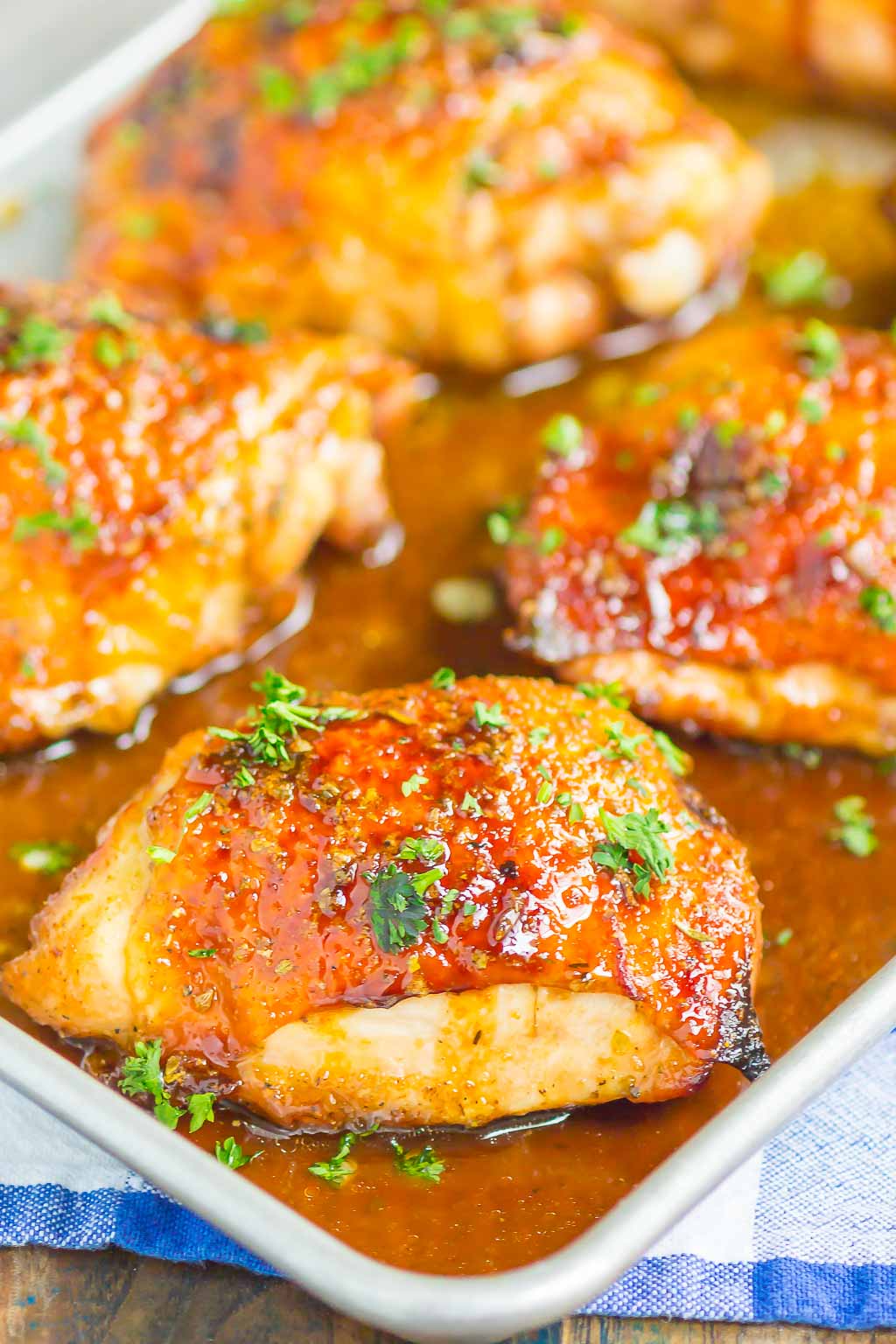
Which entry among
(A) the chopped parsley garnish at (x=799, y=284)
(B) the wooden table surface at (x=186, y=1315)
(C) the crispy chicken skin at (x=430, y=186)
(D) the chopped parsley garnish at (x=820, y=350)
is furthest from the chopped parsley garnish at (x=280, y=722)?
A: (A) the chopped parsley garnish at (x=799, y=284)

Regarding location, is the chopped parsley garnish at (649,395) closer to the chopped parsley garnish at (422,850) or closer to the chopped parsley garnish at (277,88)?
the chopped parsley garnish at (277,88)

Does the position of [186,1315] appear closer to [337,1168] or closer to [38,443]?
[337,1168]

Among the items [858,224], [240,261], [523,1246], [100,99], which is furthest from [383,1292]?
[100,99]

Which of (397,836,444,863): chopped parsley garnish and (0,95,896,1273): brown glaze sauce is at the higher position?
(397,836,444,863): chopped parsley garnish

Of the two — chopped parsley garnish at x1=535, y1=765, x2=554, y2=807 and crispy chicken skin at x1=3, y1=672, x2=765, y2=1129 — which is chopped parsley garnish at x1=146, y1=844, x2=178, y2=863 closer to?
crispy chicken skin at x1=3, y1=672, x2=765, y2=1129

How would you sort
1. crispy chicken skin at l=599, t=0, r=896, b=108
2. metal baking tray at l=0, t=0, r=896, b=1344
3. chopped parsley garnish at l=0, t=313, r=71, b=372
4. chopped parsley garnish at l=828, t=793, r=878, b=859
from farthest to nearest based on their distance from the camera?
crispy chicken skin at l=599, t=0, r=896, b=108 → chopped parsley garnish at l=0, t=313, r=71, b=372 → chopped parsley garnish at l=828, t=793, r=878, b=859 → metal baking tray at l=0, t=0, r=896, b=1344

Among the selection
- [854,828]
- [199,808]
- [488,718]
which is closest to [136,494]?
[199,808]

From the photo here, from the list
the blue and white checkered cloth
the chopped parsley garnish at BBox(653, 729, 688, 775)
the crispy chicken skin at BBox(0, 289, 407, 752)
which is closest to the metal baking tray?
the blue and white checkered cloth
